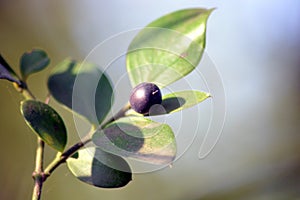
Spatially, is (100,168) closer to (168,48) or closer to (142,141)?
(142,141)

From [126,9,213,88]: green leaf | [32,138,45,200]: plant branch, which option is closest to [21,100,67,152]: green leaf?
[32,138,45,200]: plant branch

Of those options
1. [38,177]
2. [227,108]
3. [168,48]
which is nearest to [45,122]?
[38,177]

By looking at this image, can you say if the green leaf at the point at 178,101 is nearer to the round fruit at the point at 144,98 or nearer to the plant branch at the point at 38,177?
the round fruit at the point at 144,98

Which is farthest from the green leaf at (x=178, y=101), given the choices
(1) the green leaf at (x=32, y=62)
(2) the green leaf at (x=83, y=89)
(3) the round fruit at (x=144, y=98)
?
(1) the green leaf at (x=32, y=62)

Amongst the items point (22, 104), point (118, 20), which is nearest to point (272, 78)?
point (118, 20)

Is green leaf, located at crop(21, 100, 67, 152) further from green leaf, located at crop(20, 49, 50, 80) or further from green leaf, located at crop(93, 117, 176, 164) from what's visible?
green leaf, located at crop(20, 49, 50, 80)

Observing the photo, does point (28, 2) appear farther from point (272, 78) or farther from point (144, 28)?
Result: point (144, 28)
